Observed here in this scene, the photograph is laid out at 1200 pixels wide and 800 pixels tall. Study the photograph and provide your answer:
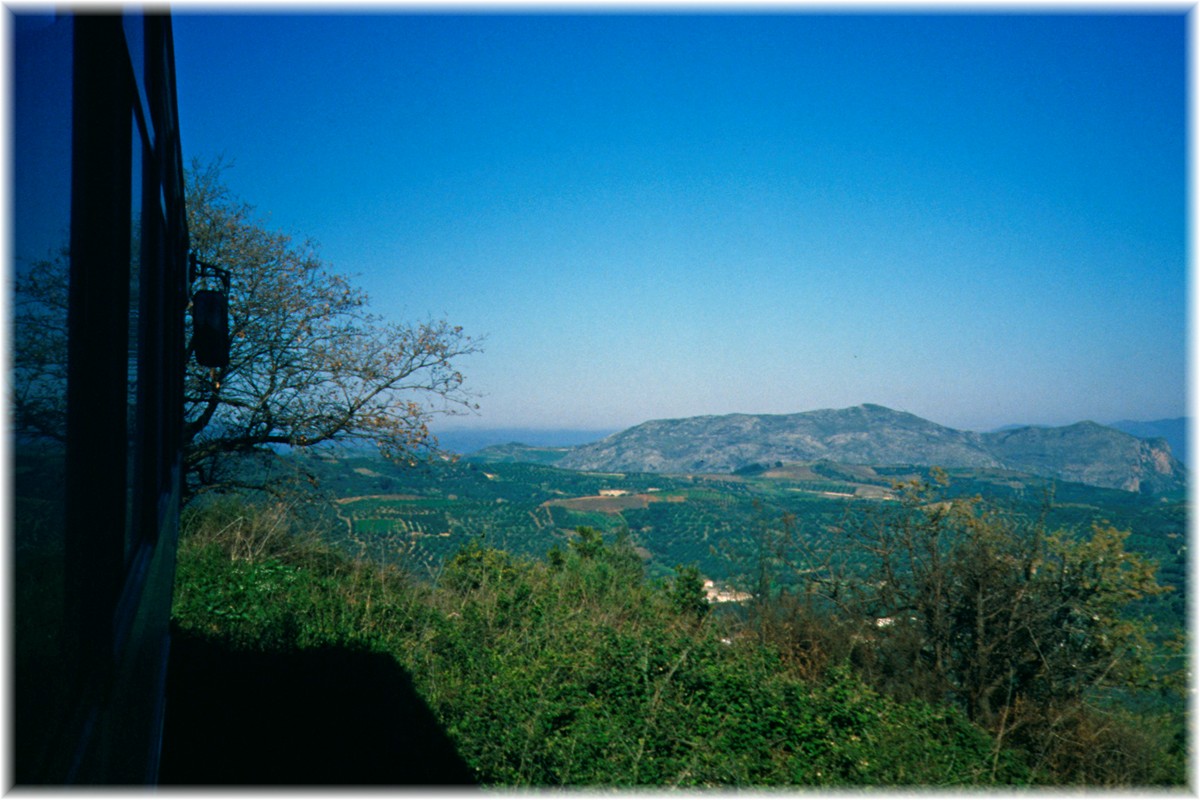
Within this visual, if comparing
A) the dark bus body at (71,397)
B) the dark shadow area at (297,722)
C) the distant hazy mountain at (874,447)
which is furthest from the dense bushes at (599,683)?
the distant hazy mountain at (874,447)

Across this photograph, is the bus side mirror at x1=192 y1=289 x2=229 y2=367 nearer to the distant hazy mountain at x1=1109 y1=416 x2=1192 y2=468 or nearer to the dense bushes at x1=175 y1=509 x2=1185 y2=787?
the dense bushes at x1=175 y1=509 x2=1185 y2=787

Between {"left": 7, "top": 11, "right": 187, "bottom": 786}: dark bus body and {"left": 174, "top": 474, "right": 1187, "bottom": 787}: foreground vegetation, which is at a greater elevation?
{"left": 7, "top": 11, "right": 187, "bottom": 786}: dark bus body

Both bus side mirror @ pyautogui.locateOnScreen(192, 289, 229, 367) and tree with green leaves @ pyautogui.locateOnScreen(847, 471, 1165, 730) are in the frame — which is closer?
bus side mirror @ pyautogui.locateOnScreen(192, 289, 229, 367)

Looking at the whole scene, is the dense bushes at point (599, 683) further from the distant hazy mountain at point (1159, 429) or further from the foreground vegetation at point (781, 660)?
the distant hazy mountain at point (1159, 429)

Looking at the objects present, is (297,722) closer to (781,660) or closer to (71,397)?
(781,660)

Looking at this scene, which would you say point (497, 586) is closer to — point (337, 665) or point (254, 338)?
point (337, 665)

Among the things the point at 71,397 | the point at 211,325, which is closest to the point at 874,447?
the point at 211,325

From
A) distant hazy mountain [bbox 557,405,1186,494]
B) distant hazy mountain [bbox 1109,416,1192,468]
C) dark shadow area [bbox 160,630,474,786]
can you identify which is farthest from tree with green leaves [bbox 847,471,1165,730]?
distant hazy mountain [bbox 1109,416,1192,468]

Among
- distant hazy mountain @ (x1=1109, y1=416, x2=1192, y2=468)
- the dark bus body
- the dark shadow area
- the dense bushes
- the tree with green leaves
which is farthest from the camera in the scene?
distant hazy mountain @ (x1=1109, y1=416, x2=1192, y2=468)

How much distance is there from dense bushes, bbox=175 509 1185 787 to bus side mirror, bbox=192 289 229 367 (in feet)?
8.06

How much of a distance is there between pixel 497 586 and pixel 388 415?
472cm

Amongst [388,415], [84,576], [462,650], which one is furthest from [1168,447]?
[84,576]

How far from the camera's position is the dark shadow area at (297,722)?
4293 mm

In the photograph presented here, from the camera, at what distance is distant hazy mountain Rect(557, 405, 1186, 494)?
74.3 feet
